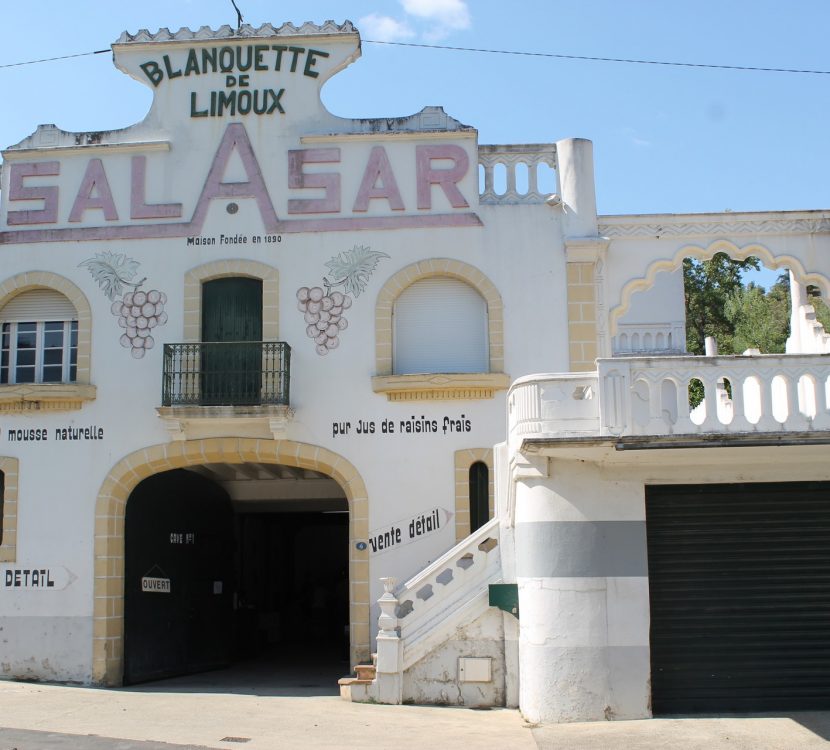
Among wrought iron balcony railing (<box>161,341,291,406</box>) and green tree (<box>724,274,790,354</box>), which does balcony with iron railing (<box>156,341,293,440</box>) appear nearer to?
wrought iron balcony railing (<box>161,341,291,406</box>)

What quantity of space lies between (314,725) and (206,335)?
724 centimetres

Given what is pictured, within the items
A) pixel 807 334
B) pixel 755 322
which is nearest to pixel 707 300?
pixel 755 322

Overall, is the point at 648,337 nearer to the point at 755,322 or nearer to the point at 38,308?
the point at 755,322

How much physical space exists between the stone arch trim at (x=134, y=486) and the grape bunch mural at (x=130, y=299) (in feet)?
5.96

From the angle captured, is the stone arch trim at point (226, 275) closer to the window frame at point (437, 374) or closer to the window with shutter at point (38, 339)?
the window frame at point (437, 374)

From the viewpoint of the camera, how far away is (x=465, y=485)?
54.9 ft

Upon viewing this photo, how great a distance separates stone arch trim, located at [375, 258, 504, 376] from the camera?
56.2 ft

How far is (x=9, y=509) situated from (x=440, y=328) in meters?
7.52

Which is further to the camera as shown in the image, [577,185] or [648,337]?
[648,337]

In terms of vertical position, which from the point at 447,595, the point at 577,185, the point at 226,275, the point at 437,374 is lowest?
the point at 447,595

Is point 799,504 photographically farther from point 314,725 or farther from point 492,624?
point 314,725

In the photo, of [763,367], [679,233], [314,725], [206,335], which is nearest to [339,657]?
[206,335]

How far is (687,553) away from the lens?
13.4 metres

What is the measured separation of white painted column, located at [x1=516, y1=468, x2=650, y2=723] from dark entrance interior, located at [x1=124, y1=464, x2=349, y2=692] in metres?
4.82
